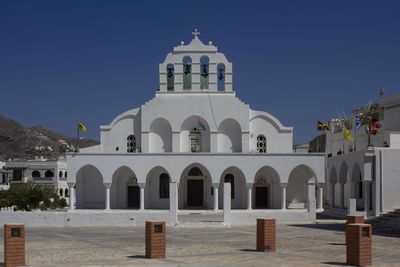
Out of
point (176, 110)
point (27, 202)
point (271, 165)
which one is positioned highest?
point (176, 110)

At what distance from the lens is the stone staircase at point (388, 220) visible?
92.8 feet

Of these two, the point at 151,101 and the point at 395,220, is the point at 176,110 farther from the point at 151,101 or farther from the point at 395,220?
the point at 395,220

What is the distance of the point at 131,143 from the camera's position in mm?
44344

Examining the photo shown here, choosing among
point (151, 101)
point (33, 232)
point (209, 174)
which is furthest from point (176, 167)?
point (33, 232)

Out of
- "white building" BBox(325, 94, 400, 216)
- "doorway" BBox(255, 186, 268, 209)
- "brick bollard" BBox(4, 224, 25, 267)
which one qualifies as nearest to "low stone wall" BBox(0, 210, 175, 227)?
"white building" BBox(325, 94, 400, 216)

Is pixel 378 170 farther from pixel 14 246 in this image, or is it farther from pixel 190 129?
pixel 14 246

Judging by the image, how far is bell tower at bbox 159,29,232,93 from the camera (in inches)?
1684

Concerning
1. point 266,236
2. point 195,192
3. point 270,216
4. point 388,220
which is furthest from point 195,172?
point 266,236

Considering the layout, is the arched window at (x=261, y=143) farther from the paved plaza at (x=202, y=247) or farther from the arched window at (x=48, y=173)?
the arched window at (x=48, y=173)

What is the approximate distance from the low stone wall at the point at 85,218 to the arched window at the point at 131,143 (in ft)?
49.9

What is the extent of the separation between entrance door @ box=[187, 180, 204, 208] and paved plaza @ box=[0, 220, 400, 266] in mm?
15409

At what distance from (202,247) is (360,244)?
19.3ft

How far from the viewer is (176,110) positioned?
43.0 metres

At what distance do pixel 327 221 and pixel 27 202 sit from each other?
88.9 feet
